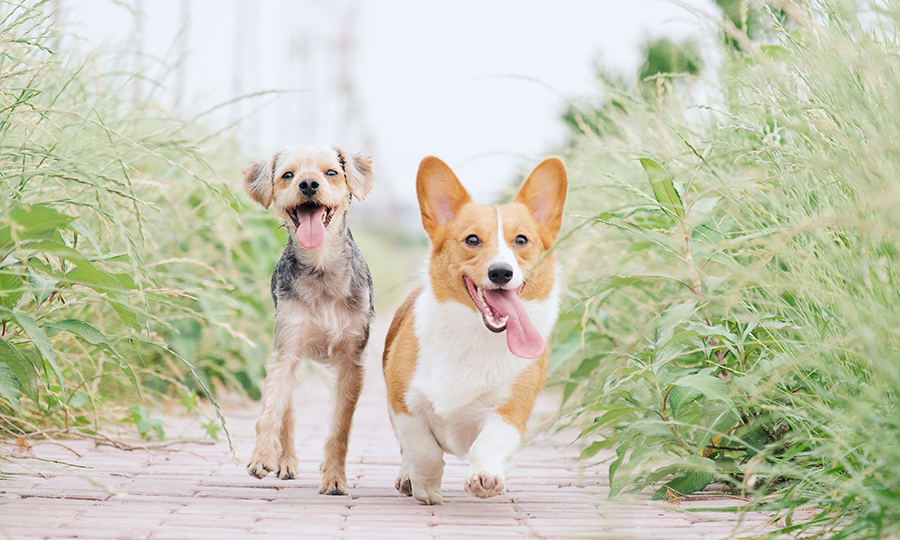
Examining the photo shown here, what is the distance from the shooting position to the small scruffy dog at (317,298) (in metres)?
3.82

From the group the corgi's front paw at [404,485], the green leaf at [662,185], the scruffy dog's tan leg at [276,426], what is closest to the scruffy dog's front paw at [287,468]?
the scruffy dog's tan leg at [276,426]

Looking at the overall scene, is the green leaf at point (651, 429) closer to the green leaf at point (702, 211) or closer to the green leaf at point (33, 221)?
the green leaf at point (702, 211)

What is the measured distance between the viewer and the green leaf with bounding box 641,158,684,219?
343 centimetres

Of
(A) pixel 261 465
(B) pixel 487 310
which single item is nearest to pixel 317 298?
(A) pixel 261 465

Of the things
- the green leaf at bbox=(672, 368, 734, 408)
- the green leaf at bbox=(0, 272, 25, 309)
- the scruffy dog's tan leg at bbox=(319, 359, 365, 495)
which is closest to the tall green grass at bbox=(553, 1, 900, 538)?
the green leaf at bbox=(672, 368, 734, 408)

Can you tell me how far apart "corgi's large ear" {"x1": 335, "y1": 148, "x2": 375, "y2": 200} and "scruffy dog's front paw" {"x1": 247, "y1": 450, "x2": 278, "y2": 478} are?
1.41 metres

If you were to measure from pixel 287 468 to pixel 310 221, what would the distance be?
117cm

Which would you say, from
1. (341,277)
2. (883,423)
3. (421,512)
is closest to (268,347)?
(341,277)

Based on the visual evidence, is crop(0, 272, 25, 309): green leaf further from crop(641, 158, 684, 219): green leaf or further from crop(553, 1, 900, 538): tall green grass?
crop(641, 158, 684, 219): green leaf

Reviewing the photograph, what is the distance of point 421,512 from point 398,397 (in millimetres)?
509

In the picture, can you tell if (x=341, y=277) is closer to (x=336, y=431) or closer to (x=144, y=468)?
(x=336, y=431)

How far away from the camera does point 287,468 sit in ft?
13.0

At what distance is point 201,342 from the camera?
614 centimetres

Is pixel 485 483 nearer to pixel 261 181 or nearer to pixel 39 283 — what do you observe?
pixel 39 283
